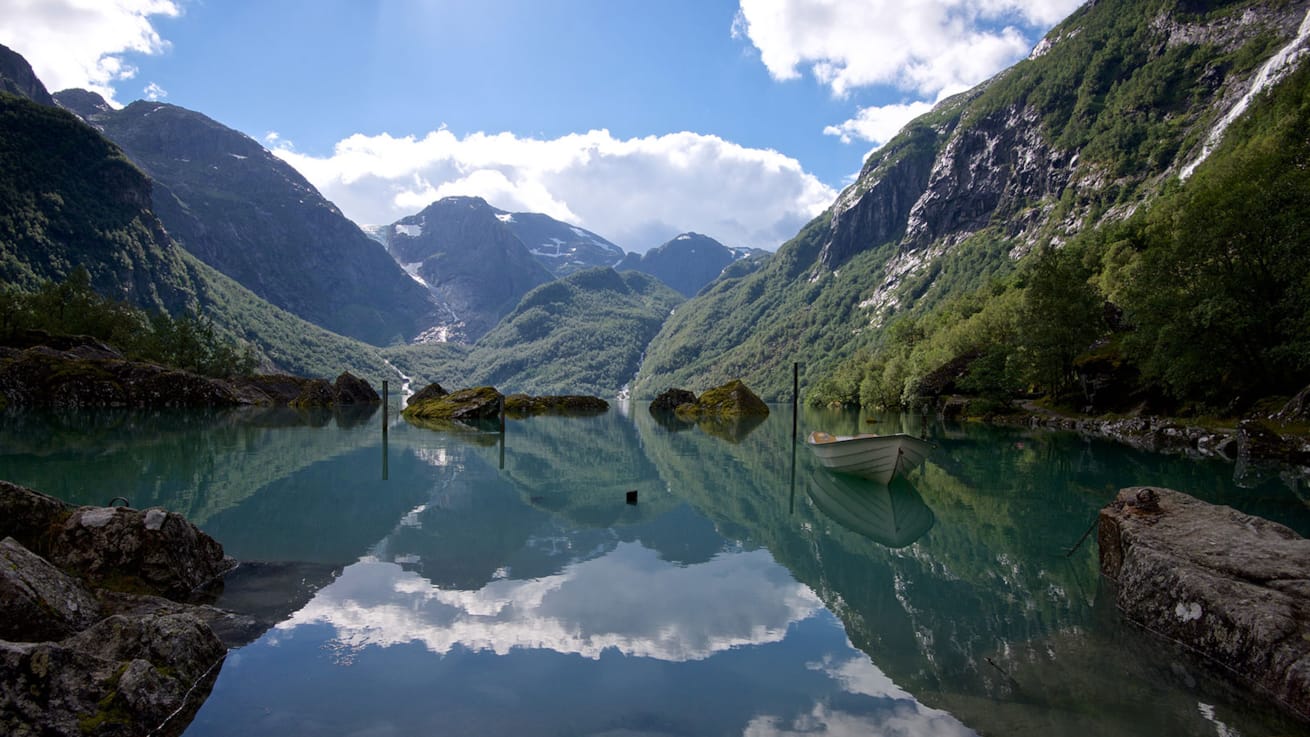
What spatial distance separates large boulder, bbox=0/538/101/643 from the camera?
6.98 m

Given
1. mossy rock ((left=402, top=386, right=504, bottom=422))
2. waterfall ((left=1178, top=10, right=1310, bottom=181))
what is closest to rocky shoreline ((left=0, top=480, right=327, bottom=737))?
mossy rock ((left=402, top=386, right=504, bottom=422))

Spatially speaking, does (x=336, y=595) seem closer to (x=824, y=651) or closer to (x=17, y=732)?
(x=17, y=732)

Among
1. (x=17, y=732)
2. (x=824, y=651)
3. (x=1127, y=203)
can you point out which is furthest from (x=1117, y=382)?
(x=1127, y=203)

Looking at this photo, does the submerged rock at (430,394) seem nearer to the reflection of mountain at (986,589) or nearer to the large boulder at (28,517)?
the reflection of mountain at (986,589)

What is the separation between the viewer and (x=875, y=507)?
20047mm

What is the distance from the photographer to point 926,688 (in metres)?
7.75

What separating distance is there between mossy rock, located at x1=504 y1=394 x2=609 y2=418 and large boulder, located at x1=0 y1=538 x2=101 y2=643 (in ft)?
227

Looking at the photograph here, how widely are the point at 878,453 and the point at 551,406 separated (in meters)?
74.7

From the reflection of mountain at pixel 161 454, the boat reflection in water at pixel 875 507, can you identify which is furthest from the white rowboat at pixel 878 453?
the reflection of mountain at pixel 161 454

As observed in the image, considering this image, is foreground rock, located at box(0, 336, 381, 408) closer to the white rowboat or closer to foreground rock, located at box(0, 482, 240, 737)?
foreground rock, located at box(0, 482, 240, 737)

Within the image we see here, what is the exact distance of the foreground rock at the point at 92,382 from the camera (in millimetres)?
53750

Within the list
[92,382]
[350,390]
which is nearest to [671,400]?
[350,390]

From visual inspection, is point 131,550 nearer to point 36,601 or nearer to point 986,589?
point 36,601

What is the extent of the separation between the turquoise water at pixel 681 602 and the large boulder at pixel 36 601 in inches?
72.7
